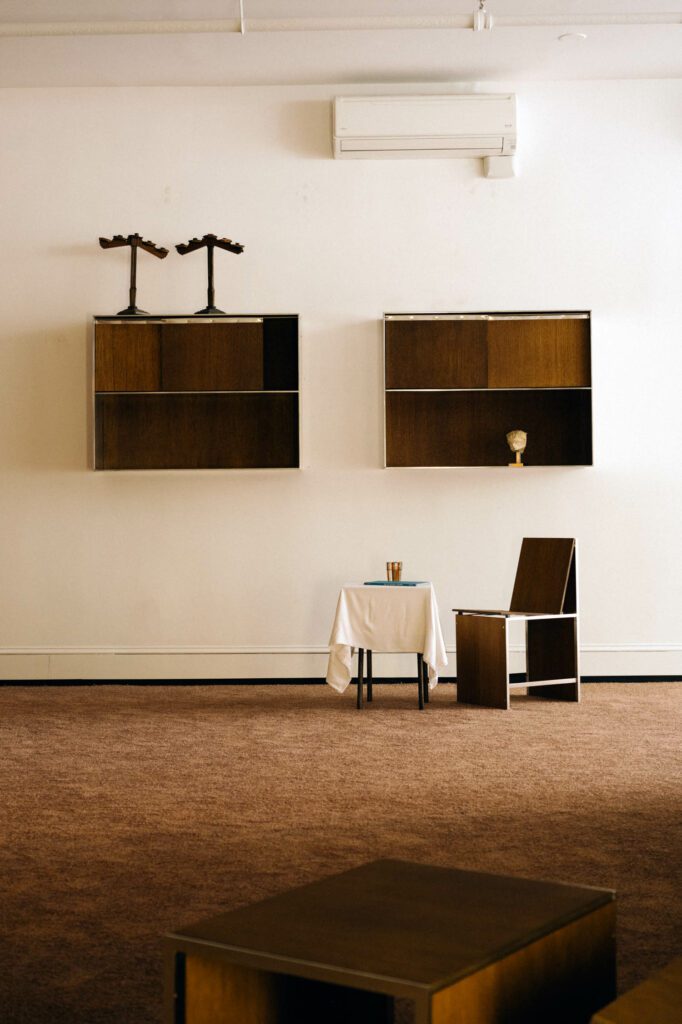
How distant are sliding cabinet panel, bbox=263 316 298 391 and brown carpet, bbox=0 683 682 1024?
6.76 feet

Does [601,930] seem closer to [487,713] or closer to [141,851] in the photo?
[141,851]

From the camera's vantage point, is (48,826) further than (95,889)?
Yes

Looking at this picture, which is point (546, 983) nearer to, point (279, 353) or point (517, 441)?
point (517, 441)

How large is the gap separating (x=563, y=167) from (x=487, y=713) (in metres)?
3.57

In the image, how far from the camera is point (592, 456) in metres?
6.65

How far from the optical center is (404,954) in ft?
4.52

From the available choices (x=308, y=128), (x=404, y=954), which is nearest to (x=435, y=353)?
(x=308, y=128)

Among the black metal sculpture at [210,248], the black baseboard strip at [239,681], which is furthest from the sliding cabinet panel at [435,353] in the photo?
the black baseboard strip at [239,681]

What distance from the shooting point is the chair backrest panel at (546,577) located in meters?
6.06

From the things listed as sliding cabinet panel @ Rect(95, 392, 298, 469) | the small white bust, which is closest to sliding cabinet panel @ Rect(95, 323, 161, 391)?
sliding cabinet panel @ Rect(95, 392, 298, 469)

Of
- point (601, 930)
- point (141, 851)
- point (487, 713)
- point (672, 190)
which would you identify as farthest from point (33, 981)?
point (672, 190)

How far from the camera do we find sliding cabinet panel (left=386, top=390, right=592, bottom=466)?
6941mm

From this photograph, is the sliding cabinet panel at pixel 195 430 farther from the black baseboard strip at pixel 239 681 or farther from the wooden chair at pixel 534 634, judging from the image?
the wooden chair at pixel 534 634

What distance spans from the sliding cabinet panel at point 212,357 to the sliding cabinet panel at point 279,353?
0.07 metres
